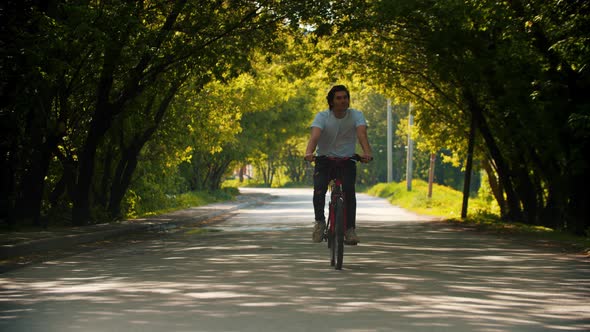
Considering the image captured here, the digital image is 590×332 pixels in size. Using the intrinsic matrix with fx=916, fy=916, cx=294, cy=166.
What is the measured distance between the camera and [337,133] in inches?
462

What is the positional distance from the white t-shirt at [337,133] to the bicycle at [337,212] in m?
0.11

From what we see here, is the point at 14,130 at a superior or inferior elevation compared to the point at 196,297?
superior

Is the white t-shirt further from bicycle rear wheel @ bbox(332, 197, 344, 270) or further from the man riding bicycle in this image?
bicycle rear wheel @ bbox(332, 197, 344, 270)

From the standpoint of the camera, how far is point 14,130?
18656 millimetres

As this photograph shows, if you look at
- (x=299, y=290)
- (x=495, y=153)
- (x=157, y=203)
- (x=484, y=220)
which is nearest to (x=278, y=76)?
(x=495, y=153)

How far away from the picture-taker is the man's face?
460 inches

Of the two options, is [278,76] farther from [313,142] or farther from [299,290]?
[299,290]

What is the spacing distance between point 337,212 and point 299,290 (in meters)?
2.04

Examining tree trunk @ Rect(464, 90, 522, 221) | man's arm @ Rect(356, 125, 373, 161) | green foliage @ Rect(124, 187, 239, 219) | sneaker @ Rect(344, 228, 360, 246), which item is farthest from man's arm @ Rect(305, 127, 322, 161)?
green foliage @ Rect(124, 187, 239, 219)

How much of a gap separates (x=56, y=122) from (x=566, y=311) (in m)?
15.1

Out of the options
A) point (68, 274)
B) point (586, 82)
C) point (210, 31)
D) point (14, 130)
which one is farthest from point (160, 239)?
point (586, 82)

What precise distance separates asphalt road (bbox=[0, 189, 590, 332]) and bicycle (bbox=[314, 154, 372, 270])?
0.95ft

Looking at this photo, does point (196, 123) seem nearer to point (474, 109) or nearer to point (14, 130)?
point (474, 109)

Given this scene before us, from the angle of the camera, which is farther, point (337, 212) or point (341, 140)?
point (341, 140)
